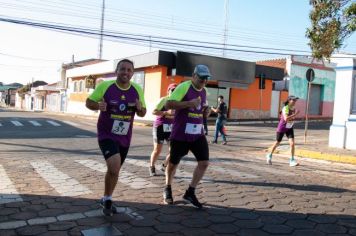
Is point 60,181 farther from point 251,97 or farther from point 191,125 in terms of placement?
point 251,97

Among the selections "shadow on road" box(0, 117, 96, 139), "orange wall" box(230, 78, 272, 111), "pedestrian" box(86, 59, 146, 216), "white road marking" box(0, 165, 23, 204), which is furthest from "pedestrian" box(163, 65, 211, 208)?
"orange wall" box(230, 78, 272, 111)

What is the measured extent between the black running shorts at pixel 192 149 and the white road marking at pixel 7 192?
2158 millimetres

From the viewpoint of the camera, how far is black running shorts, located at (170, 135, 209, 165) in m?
5.47

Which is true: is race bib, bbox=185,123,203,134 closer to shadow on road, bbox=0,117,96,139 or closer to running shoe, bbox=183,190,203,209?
running shoe, bbox=183,190,203,209

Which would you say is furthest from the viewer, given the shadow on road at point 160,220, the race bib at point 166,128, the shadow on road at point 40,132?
the shadow on road at point 40,132

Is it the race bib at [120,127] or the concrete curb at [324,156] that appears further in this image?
the concrete curb at [324,156]

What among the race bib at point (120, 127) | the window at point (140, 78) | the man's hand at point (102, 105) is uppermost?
the window at point (140, 78)

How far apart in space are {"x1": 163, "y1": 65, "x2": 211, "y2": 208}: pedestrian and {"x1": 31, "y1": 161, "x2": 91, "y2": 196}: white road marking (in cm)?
150

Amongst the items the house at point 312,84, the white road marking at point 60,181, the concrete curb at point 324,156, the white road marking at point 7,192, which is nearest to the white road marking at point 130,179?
the white road marking at point 60,181

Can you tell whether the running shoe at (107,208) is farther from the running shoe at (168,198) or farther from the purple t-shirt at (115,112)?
the running shoe at (168,198)

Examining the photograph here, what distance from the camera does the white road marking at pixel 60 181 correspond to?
620 centimetres

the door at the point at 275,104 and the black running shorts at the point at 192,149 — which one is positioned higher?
the door at the point at 275,104

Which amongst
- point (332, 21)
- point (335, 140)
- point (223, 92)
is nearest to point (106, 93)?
point (332, 21)

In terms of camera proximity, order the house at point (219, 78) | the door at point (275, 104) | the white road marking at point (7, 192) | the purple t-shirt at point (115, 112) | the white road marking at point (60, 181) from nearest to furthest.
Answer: the purple t-shirt at point (115, 112) → the white road marking at point (7, 192) → the white road marking at point (60, 181) → the house at point (219, 78) → the door at point (275, 104)
